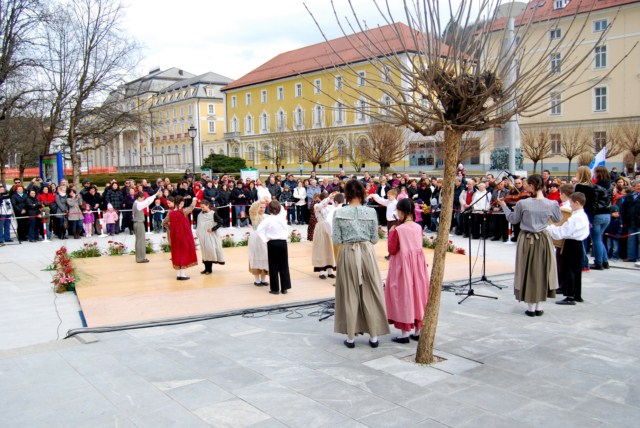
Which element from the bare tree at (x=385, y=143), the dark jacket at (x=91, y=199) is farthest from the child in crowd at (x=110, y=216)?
the bare tree at (x=385, y=143)

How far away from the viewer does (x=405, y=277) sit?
6.96m

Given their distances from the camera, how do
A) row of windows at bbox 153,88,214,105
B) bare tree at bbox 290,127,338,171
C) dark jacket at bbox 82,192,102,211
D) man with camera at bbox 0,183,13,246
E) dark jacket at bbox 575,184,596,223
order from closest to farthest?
1. dark jacket at bbox 575,184,596,223
2. man with camera at bbox 0,183,13,246
3. dark jacket at bbox 82,192,102,211
4. bare tree at bbox 290,127,338,171
5. row of windows at bbox 153,88,214,105

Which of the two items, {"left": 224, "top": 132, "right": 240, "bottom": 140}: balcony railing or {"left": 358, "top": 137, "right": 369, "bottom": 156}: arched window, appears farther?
{"left": 224, "top": 132, "right": 240, "bottom": 140}: balcony railing

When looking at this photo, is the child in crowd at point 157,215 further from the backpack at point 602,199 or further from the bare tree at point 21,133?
the bare tree at point 21,133

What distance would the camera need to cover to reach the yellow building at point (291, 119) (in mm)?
57375

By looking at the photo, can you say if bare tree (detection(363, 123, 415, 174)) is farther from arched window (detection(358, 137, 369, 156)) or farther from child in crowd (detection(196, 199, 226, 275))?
child in crowd (detection(196, 199, 226, 275))

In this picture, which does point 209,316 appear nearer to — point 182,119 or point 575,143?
point 575,143

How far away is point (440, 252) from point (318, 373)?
1.83m

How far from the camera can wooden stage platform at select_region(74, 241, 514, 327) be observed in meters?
8.89

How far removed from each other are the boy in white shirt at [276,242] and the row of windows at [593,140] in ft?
127

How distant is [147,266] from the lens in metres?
12.9

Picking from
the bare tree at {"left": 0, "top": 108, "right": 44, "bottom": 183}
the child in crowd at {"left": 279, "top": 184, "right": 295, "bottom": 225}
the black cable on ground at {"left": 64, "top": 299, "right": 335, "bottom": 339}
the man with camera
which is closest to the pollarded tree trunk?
the black cable on ground at {"left": 64, "top": 299, "right": 335, "bottom": 339}

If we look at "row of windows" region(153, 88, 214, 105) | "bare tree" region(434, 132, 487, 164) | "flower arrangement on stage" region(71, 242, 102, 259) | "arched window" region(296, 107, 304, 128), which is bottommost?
"flower arrangement on stage" region(71, 242, 102, 259)

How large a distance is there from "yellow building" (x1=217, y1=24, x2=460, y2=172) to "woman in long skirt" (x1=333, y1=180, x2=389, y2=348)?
43.6 meters
